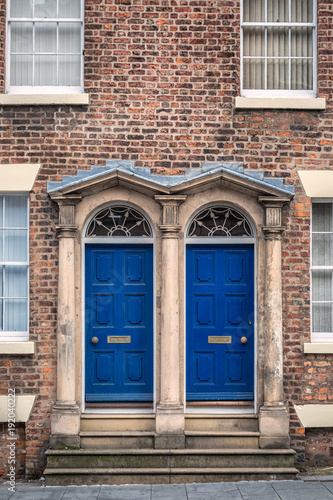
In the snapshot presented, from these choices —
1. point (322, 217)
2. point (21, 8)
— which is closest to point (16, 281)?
point (21, 8)

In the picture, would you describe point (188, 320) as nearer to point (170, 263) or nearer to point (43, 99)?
point (170, 263)

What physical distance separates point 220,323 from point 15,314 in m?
2.69

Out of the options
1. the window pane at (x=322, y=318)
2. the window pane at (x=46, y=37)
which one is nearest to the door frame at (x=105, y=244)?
the window pane at (x=322, y=318)

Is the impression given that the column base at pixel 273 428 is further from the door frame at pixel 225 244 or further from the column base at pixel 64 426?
the column base at pixel 64 426

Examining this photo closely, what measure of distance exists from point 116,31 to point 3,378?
4670 millimetres

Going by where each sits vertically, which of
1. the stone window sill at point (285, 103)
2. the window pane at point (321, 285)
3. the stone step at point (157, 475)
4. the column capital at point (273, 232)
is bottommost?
the stone step at point (157, 475)

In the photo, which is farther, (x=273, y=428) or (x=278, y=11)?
(x=278, y=11)

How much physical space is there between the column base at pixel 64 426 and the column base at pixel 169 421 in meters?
1.01

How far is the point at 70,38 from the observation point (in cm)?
772

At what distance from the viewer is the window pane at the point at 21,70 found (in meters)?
7.71

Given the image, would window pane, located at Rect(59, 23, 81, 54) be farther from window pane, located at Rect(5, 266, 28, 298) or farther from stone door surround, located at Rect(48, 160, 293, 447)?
window pane, located at Rect(5, 266, 28, 298)

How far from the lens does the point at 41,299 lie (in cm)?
745

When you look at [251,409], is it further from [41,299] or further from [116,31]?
[116,31]

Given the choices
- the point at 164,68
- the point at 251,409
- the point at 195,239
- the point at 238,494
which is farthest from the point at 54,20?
the point at 238,494
